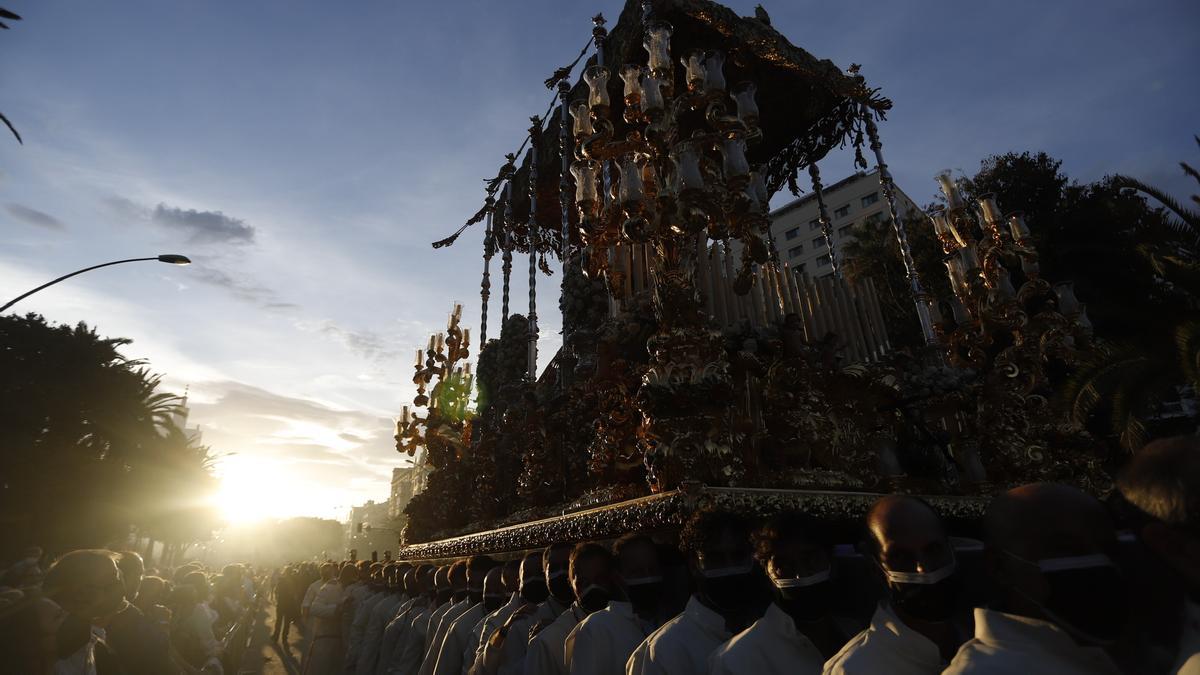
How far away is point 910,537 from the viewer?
1988mm

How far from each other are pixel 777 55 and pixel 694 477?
357 inches

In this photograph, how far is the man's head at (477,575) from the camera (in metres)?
6.09

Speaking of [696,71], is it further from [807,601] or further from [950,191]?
[807,601]

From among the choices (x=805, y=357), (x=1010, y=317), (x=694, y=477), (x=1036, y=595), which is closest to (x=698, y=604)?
(x=694, y=477)

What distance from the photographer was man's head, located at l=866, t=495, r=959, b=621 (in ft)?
6.51

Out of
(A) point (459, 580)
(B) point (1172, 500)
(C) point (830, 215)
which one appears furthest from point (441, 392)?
(C) point (830, 215)

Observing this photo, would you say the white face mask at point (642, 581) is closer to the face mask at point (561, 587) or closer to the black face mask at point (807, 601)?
the face mask at point (561, 587)

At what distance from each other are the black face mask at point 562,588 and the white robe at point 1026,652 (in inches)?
124

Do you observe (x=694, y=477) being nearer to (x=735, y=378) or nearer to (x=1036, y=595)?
(x=735, y=378)

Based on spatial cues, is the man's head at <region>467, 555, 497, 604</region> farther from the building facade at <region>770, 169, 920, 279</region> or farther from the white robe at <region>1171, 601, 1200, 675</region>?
the building facade at <region>770, 169, 920, 279</region>

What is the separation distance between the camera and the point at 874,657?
193 centimetres

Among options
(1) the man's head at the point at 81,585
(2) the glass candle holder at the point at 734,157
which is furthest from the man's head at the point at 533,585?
(2) the glass candle holder at the point at 734,157

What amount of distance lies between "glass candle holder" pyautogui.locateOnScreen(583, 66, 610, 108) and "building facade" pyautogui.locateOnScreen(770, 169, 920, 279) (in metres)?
48.9

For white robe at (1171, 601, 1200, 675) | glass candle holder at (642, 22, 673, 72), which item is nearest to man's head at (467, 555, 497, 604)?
glass candle holder at (642, 22, 673, 72)
